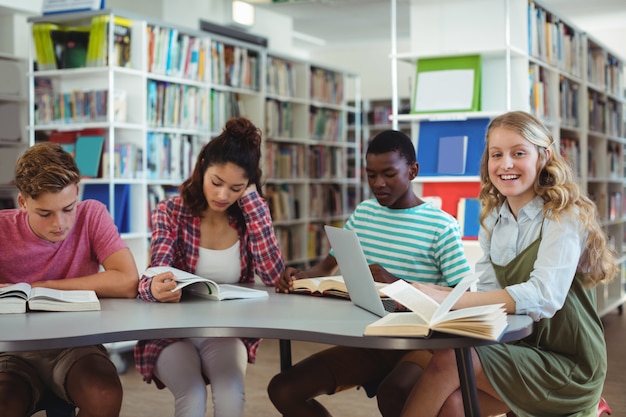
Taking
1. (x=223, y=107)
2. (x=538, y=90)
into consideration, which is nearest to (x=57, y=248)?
(x=538, y=90)

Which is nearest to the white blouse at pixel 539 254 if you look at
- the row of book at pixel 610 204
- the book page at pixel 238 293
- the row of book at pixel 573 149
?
the book page at pixel 238 293

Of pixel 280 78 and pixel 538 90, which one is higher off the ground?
pixel 280 78

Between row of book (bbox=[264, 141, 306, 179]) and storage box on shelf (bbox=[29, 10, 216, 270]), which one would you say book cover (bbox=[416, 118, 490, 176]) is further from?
row of book (bbox=[264, 141, 306, 179])

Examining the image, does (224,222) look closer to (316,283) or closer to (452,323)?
(316,283)

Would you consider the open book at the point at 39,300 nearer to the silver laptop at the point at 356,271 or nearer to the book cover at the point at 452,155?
the silver laptop at the point at 356,271

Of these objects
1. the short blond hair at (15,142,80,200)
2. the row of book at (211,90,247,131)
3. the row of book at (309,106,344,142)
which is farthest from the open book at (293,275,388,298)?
the row of book at (309,106,344,142)

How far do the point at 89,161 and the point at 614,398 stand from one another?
3014 millimetres

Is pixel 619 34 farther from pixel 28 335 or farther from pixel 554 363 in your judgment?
pixel 28 335

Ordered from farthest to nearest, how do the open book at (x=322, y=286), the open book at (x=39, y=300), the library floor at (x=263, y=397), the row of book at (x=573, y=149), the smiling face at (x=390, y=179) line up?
the row of book at (x=573, y=149), the library floor at (x=263, y=397), the smiling face at (x=390, y=179), the open book at (x=322, y=286), the open book at (x=39, y=300)

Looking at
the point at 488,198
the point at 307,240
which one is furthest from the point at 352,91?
the point at 488,198

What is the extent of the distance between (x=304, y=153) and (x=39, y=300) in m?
4.93

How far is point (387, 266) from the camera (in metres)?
2.65

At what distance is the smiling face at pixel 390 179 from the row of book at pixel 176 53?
2.68 meters

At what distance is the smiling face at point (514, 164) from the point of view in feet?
7.27
